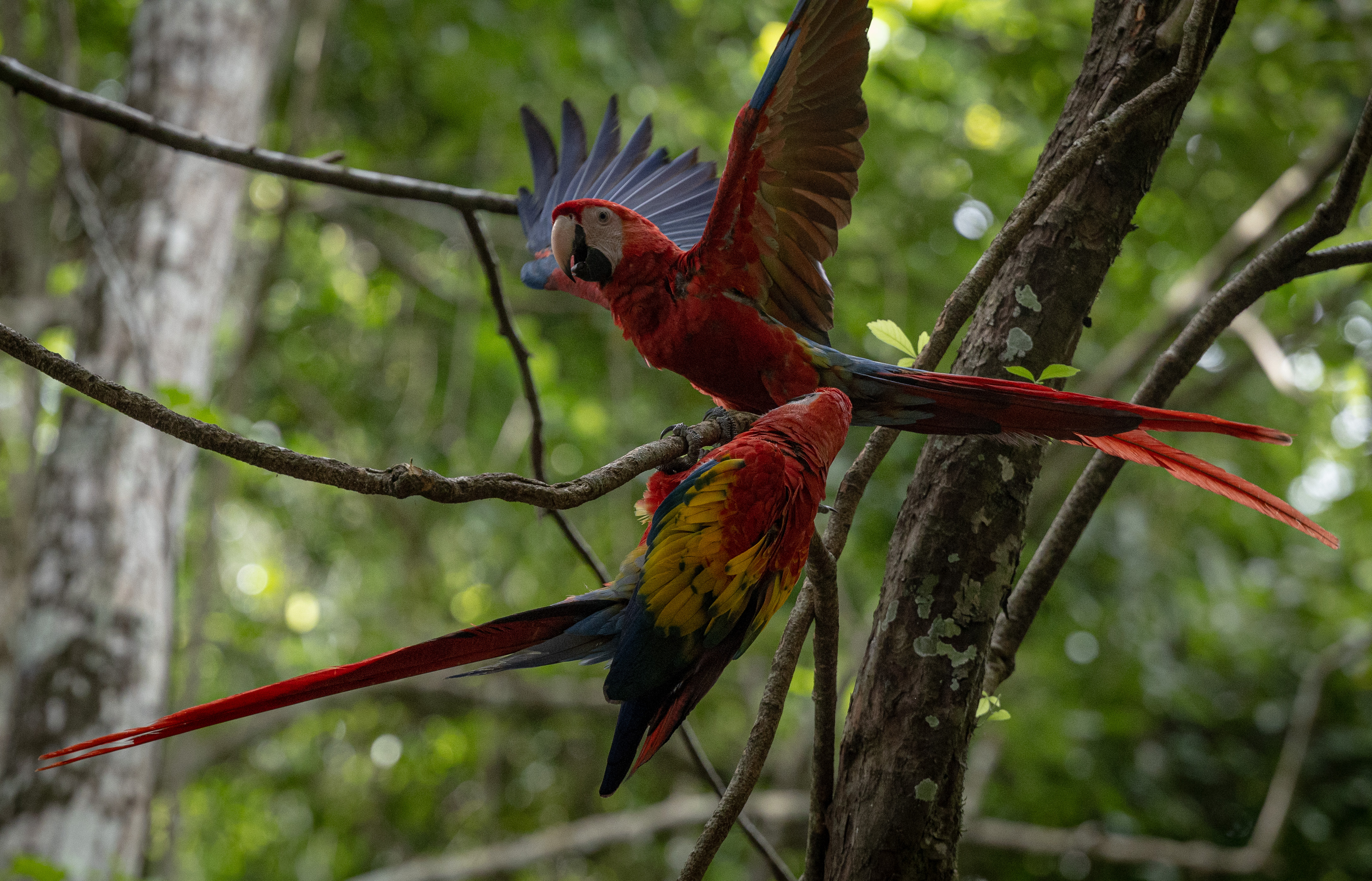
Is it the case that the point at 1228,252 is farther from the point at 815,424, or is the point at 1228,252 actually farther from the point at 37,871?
the point at 37,871

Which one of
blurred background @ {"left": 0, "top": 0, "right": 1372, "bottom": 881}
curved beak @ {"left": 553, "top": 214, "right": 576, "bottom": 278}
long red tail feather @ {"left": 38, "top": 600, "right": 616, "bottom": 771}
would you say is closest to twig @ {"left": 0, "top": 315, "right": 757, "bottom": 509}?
long red tail feather @ {"left": 38, "top": 600, "right": 616, "bottom": 771}

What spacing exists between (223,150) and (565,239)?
2.00ft

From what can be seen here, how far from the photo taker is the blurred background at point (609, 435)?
10.8 feet

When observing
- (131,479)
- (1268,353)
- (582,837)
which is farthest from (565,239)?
(582,837)

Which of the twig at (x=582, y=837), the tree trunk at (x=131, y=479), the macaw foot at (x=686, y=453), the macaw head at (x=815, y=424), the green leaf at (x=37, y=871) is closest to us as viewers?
the macaw head at (x=815, y=424)

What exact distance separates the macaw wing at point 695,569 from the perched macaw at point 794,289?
40cm

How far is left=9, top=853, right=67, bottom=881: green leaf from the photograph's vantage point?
1.73 metres

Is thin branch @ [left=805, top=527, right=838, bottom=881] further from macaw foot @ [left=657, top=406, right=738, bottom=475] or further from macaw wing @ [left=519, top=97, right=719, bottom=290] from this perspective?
macaw wing @ [left=519, top=97, right=719, bottom=290]

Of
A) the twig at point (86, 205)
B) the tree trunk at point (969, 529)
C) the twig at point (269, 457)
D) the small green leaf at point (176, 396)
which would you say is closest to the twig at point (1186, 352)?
the tree trunk at point (969, 529)

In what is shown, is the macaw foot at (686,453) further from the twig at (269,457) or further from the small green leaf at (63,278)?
the small green leaf at (63,278)

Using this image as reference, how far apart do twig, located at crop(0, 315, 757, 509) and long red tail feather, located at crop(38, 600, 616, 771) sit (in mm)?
134

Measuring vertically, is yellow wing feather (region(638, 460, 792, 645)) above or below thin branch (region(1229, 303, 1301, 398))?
below

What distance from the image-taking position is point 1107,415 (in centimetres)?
104

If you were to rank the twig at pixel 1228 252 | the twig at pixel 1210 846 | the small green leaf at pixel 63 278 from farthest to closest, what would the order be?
the small green leaf at pixel 63 278, the twig at pixel 1210 846, the twig at pixel 1228 252
